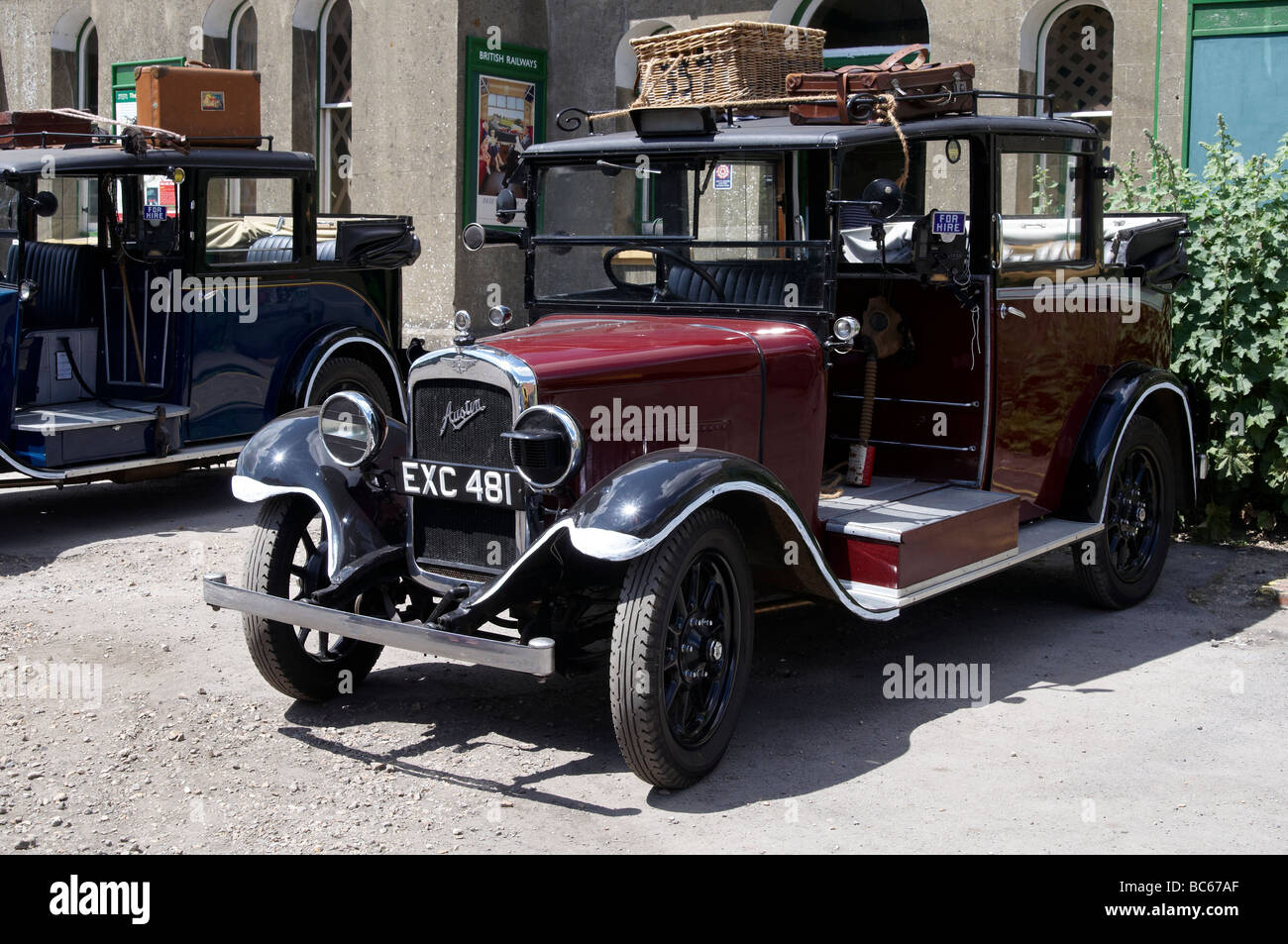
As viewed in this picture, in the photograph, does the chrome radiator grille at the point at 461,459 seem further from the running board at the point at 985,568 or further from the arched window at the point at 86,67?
the arched window at the point at 86,67

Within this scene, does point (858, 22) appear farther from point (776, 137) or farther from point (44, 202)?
point (776, 137)

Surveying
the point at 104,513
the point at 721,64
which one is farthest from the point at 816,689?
the point at 104,513

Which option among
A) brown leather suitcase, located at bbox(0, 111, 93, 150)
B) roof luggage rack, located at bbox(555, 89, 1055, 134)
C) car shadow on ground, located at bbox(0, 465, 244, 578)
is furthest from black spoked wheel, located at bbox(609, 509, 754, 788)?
brown leather suitcase, located at bbox(0, 111, 93, 150)

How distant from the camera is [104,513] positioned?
8391 mm

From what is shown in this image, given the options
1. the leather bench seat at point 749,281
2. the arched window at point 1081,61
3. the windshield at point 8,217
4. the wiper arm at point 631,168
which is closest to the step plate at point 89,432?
the windshield at point 8,217

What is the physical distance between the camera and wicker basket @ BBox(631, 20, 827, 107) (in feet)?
18.1

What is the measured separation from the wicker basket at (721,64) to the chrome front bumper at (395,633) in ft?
7.71

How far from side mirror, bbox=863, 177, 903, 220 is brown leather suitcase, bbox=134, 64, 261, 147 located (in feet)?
16.2

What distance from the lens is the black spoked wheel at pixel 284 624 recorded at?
194 inches

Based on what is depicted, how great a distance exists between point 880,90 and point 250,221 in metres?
4.70

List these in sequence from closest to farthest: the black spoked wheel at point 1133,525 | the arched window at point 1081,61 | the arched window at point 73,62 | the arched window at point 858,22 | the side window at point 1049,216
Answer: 1. the side window at point 1049,216
2. the black spoked wheel at point 1133,525
3. the arched window at point 1081,61
4. the arched window at point 858,22
5. the arched window at point 73,62

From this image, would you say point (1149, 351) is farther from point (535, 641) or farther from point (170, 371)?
point (170, 371)

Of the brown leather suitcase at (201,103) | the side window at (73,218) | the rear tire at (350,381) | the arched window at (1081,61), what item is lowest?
the rear tire at (350,381)

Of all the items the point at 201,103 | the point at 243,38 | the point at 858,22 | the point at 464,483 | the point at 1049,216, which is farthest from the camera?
the point at 243,38
